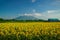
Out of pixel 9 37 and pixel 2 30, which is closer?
pixel 9 37

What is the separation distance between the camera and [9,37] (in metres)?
8.95

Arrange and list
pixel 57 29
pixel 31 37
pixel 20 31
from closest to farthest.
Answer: pixel 31 37
pixel 20 31
pixel 57 29

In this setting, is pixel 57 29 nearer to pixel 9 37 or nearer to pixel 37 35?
pixel 37 35

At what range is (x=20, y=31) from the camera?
9461 millimetres

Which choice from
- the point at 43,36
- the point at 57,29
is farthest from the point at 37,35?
the point at 57,29

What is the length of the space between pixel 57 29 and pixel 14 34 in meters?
2.61

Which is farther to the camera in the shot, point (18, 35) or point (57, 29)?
point (57, 29)

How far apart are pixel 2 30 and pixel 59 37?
3.10 meters

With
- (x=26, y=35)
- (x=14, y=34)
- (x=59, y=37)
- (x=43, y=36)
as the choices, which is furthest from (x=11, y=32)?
(x=59, y=37)

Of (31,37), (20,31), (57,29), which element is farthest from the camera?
(57,29)

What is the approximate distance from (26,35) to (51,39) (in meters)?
1.32

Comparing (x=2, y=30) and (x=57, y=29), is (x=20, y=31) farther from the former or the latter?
(x=57, y=29)

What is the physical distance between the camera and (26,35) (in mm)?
8836

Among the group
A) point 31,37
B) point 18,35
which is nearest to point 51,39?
point 31,37
